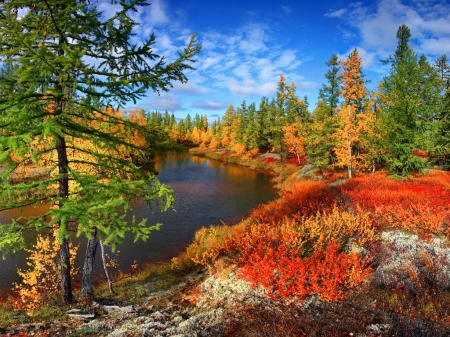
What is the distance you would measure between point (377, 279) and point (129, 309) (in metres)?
7.40

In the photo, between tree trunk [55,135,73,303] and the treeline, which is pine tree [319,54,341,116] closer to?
the treeline

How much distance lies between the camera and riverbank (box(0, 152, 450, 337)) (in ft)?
20.2

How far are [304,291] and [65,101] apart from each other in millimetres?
8191

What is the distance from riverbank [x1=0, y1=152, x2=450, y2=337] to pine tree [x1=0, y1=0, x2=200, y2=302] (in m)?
2.71

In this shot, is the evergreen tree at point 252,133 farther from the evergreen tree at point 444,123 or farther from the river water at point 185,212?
the evergreen tree at point 444,123

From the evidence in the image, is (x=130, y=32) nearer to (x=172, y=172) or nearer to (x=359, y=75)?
(x=359, y=75)

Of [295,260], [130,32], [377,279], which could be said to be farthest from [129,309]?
[130,32]

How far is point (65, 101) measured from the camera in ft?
23.0

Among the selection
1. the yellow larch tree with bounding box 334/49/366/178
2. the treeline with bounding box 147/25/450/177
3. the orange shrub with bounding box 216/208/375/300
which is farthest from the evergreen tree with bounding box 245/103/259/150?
the orange shrub with bounding box 216/208/375/300

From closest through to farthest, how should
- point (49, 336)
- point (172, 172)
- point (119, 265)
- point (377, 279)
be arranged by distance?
1. point (49, 336)
2. point (377, 279)
3. point (119, 265)
4. point (172, 172)

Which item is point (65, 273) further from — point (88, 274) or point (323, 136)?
point (323, 136)

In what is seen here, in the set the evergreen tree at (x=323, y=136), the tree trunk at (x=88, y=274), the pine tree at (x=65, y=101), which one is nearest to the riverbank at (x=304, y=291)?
the tree trunk at (x=88, y=274)

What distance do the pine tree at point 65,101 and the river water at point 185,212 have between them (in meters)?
1.39

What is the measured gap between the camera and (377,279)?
25.8ft
